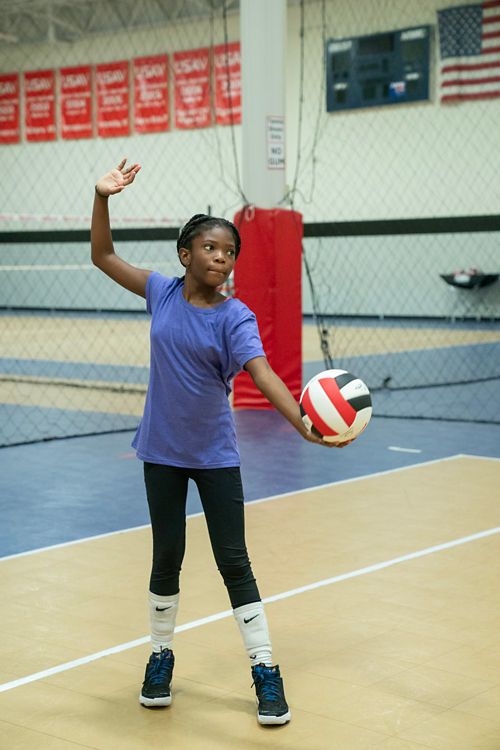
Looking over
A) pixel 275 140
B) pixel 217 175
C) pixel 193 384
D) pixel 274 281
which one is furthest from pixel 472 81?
pixel 193 384

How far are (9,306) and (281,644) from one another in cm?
2098

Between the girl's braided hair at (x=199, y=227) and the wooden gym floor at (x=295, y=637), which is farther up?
the girl's braided hair at (x=199, y=227)

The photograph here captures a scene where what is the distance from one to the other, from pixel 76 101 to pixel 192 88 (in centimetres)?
264

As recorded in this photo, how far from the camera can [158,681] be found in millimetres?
3572

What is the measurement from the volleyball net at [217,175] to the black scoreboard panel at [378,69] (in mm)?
186

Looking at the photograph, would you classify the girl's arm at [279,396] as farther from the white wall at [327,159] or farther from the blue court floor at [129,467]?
the white wall at [327,159]

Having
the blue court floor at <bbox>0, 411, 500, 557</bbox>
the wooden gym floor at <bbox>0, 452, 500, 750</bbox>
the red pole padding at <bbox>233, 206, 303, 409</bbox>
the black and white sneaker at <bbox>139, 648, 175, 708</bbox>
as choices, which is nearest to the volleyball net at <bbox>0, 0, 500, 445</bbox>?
the red pole padding at <bbox>233, 206, 303, 409</bbox>

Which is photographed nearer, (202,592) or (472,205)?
(202,592)

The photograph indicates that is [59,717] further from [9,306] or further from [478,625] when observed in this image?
[9,306]

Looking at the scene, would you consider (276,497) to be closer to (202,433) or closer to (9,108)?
(202,433)

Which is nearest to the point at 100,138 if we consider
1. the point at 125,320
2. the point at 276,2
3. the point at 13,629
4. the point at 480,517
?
the point at 125,320

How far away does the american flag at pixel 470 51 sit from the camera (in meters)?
17.6

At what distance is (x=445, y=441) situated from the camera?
27.8ft

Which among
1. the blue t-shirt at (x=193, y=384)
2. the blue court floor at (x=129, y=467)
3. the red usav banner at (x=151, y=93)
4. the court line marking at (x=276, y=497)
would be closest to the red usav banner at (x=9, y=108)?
the red usav banner at (x=151, y=93)
